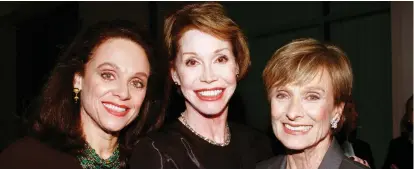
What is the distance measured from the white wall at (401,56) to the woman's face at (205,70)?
3.67 metres

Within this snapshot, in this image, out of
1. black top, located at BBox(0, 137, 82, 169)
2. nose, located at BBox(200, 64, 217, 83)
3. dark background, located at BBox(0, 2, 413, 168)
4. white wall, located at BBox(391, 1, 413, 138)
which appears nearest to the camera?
black top, located at BBox(0, 137, 82, 169)

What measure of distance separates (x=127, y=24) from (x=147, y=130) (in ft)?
2.22

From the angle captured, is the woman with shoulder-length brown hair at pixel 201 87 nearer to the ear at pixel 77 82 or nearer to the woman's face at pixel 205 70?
the woman's face at pixel 205 70

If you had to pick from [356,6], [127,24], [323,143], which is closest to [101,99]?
[127,24]

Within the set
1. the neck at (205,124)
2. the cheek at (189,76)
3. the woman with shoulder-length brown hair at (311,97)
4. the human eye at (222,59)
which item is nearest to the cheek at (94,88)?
the cheek at (189,76)

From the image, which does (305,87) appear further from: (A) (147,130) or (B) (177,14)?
(A) (147,130)

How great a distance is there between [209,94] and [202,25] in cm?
40

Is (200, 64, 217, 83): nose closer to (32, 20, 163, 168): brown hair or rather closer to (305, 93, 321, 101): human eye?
(32, 20, 163, 168): brown hair

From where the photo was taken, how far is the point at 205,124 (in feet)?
8.30

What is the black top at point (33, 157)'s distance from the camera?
2.04 m

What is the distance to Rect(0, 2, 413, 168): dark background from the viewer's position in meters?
4.60

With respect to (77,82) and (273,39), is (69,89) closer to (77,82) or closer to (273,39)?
(77,82)

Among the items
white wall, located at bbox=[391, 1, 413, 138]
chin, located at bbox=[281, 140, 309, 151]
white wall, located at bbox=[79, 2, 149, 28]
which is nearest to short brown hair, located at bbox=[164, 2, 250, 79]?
chin, located at bbox=[281, 140, 309, 151]

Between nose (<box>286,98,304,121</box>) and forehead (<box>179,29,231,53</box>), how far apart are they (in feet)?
1.82
